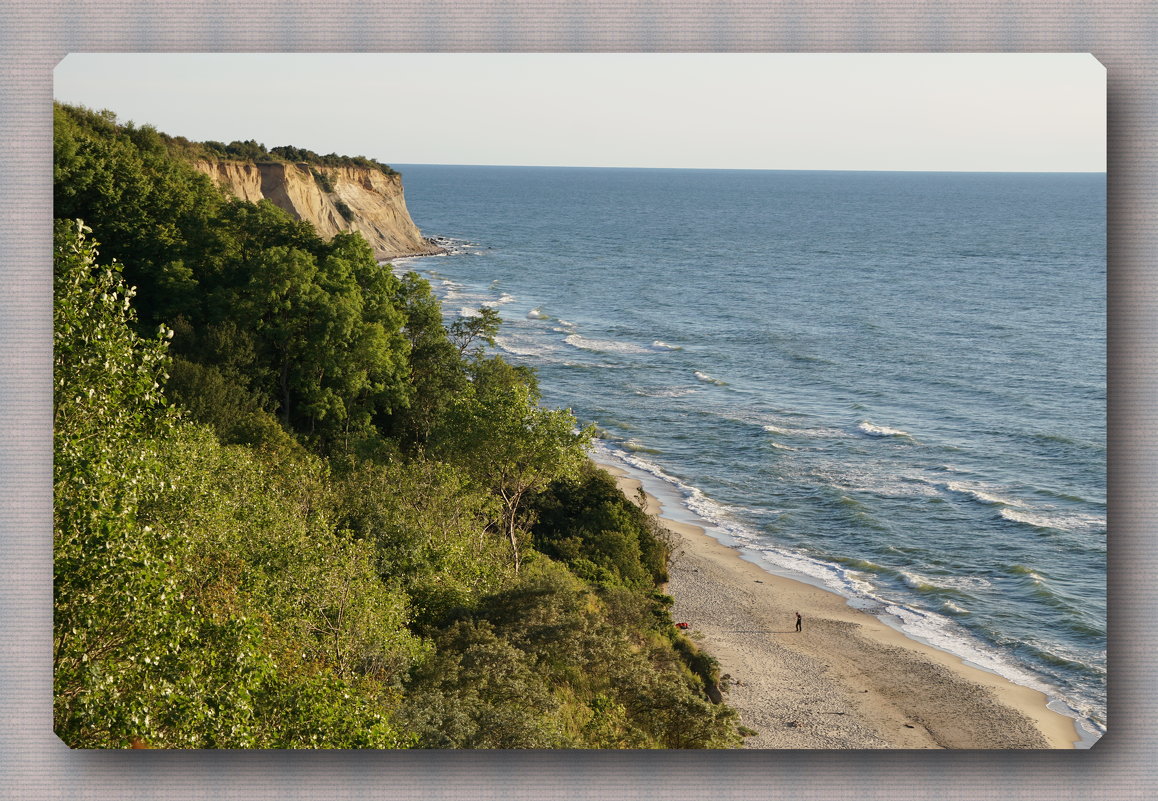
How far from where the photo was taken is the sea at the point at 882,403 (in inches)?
917

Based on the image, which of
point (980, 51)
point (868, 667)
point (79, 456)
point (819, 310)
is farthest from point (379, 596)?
point (819, 310)

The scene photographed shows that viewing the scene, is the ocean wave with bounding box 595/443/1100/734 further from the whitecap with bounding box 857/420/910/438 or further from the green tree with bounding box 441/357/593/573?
the green tree with bounding box 441/357/593/573

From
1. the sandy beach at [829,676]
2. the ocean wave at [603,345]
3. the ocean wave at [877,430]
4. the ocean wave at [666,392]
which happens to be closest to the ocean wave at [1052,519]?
the sandy beach at [829,676]

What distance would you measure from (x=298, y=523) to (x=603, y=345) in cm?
3653

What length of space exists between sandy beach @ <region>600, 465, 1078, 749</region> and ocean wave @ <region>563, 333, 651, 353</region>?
20900 mm

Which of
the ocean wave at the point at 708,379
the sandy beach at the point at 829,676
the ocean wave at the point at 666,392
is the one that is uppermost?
the ocean wave at the point at 708,379

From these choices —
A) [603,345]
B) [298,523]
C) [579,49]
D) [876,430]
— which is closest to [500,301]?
[603,345]

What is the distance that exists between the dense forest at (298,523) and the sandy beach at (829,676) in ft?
4.16

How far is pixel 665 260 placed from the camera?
85.2 m

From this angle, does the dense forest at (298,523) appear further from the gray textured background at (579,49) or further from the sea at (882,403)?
the sea at (882,403)

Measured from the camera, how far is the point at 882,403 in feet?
128

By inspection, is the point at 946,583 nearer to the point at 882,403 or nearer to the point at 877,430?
the point at 877,430

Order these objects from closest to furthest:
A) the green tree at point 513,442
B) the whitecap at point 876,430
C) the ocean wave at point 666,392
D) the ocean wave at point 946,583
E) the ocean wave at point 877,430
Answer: the green tree at point 513,442, the ocean wave at point 946,583, the ocean wave at point 877,430, the whitecap at point 876,430, the ocean wave at point 666,392

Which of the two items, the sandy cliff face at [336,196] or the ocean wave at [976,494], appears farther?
the sandy cliff face at [336,196]
